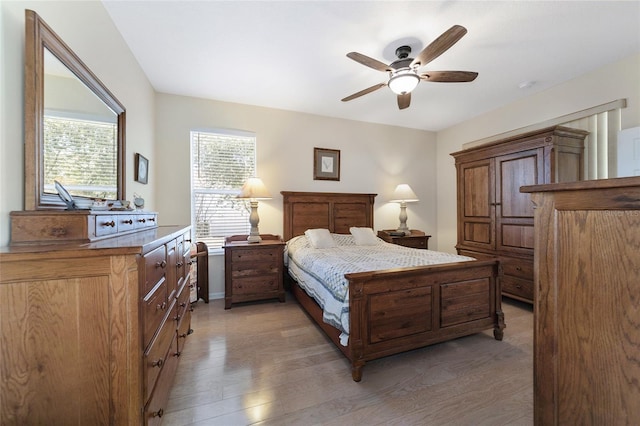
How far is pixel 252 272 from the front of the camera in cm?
309

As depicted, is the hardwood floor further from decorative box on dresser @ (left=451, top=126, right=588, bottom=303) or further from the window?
the window

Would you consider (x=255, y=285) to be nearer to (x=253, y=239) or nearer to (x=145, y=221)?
(x=253, y=239)

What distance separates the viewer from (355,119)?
4.14 m

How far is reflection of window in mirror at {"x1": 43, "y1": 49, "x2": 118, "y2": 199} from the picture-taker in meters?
1.22

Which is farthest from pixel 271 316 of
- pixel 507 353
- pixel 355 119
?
pixel 355 119

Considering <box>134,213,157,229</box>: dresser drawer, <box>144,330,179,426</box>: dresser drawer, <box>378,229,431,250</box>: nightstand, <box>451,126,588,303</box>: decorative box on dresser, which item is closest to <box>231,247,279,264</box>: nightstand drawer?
<box>134,213,157,229</box>: dresser drawer

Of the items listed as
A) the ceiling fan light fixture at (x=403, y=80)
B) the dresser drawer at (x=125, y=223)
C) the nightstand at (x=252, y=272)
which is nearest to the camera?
the dresser drawer at (x=125, y=223)

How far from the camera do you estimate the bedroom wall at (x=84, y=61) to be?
3.30 ft

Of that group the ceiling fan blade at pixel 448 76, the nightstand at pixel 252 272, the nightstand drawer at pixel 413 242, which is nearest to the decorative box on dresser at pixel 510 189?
the nightstand drawer at pixel 413 242

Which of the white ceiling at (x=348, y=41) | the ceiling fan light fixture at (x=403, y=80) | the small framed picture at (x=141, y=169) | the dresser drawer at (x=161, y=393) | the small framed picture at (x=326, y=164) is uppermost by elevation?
the white ceiling at (x=348, y=41)

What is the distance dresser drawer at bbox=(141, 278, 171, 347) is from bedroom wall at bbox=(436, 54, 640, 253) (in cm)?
427

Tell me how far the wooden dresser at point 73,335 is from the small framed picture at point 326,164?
123 inches

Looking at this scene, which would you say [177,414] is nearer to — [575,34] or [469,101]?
[575,34]

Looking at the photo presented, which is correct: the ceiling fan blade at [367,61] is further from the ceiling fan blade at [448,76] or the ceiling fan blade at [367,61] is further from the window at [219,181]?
the window at [219,181]
